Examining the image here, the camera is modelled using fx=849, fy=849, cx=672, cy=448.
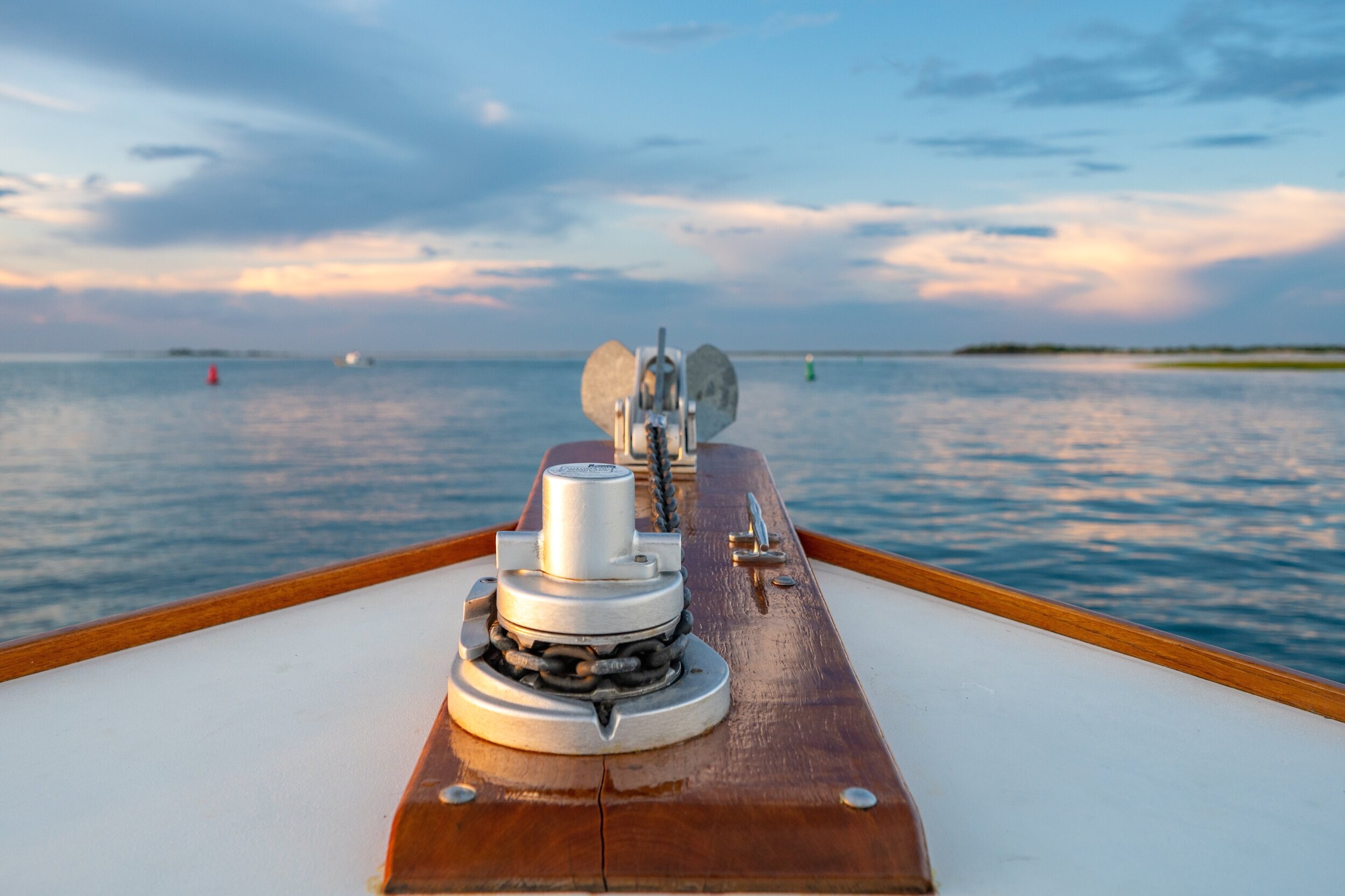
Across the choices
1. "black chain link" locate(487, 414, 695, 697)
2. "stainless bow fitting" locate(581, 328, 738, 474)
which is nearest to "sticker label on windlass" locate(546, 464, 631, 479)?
"black chain link" locate(487, 414, 695, 697)

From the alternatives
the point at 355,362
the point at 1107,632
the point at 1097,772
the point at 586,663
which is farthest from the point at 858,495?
the point at 355,362

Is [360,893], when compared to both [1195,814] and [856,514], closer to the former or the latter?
[1195,814]

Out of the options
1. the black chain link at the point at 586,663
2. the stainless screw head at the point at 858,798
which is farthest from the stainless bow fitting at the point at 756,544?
the stainless screw head at the point at 858,798

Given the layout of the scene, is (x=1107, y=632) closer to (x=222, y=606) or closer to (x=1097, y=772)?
(x=1097, y=772)

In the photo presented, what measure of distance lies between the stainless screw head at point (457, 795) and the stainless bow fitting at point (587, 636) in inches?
3.2

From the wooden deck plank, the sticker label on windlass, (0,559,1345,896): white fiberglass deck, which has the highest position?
the sticker label on windlass

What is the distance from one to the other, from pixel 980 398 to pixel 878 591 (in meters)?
33.2

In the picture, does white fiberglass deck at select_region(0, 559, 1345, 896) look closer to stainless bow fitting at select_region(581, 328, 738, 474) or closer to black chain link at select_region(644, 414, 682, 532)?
black chain link at select_region(644, 414, 682, 532)

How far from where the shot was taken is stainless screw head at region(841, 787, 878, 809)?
751 millimetres

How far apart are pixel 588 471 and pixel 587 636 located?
6.5 inches

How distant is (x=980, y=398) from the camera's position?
108 ft

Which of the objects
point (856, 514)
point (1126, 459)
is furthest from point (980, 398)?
point (856, 514)

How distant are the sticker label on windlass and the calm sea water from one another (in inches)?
230

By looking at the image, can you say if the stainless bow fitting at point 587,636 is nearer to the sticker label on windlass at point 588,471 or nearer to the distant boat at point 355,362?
the sticker label on windlass at point 588,471
